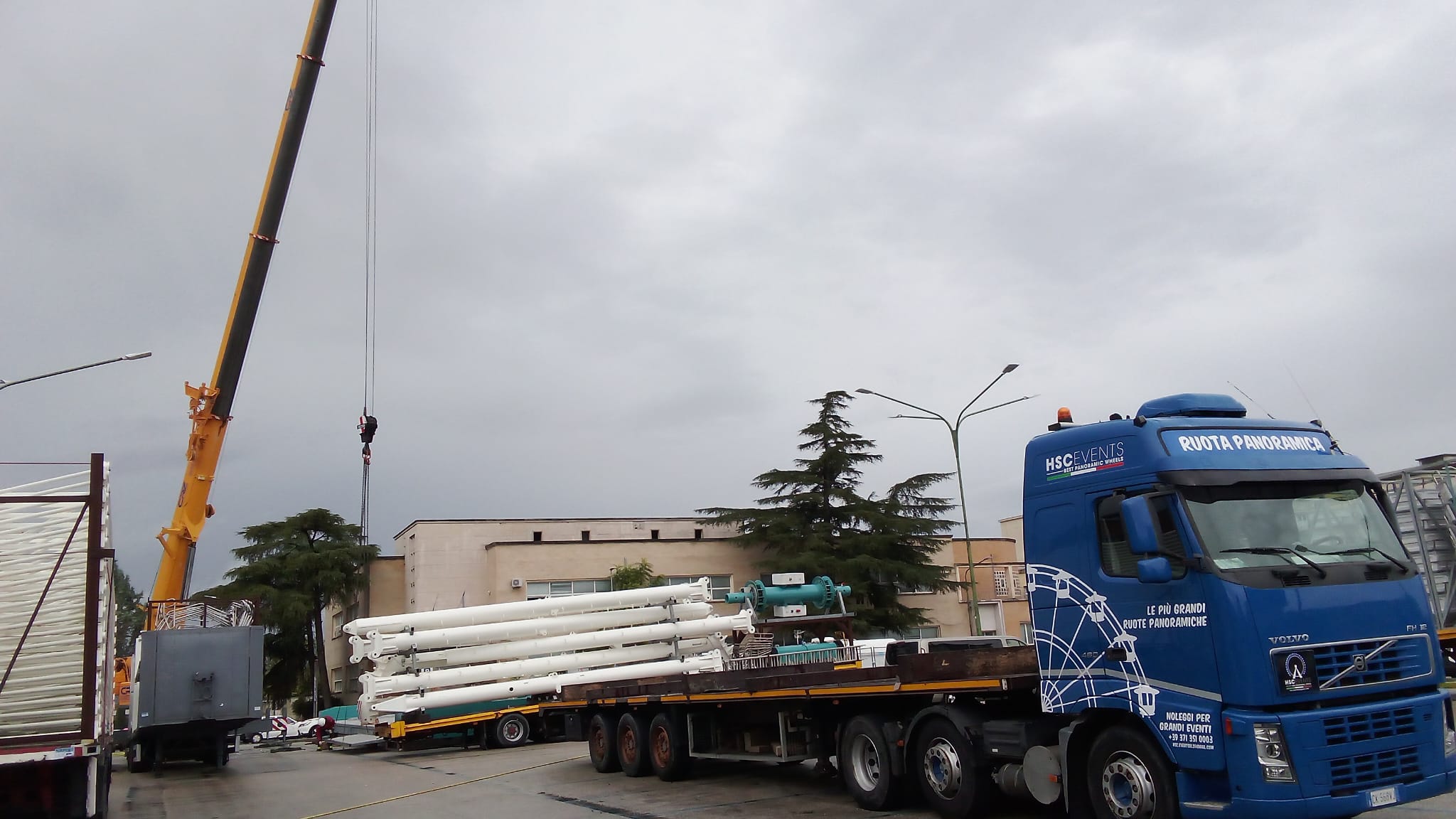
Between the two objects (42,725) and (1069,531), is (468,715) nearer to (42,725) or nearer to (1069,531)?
(42,725)

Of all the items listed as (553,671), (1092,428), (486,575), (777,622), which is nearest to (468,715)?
(553,671)

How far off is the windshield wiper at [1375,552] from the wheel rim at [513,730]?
20095mm

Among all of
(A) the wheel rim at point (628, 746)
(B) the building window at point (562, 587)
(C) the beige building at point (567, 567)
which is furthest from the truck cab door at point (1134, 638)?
(B) the building window at point (562, 587)

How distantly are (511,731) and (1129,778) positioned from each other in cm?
1897

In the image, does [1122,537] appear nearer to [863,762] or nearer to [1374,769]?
[1374,769]

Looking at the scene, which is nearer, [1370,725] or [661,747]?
[1370,725]

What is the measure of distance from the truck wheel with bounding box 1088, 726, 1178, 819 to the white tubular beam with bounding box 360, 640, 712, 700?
16.5 m

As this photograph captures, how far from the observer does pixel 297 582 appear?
149ft

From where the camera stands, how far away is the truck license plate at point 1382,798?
7.22m

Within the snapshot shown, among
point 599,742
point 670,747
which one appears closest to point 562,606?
point 599,742

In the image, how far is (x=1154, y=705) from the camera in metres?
7.80

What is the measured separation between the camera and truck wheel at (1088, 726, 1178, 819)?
768 cm

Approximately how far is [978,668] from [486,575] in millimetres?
37621

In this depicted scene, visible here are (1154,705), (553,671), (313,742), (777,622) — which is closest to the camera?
(1154,705)
